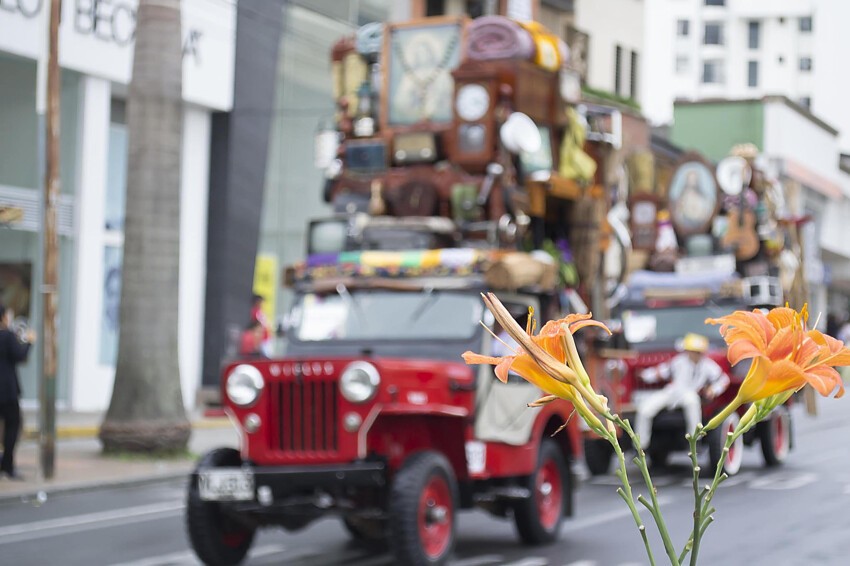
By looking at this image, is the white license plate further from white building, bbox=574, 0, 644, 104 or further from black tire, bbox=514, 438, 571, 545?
white building, bbox=574, 0, 644, 104

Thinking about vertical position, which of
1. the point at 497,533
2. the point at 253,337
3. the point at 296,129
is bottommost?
the point at 497,533

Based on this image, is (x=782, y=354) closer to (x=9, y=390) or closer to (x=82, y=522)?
(x=82, y=522)

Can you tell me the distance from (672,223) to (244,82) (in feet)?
29.1

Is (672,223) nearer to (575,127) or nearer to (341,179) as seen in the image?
A: (575,127)

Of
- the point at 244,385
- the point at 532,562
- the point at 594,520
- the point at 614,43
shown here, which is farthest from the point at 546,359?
the point at 614,43

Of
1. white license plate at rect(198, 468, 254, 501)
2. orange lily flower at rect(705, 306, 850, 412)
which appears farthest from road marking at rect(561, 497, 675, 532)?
orange lily flower at rect(705, 306, 850, 412)

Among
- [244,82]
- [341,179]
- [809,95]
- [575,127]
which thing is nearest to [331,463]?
[341,179]

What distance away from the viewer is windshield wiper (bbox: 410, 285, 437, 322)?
11.7 m

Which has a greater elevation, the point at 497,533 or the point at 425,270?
the point at 425,270

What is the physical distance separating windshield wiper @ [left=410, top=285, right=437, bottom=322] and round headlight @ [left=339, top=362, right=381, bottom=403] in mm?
1614

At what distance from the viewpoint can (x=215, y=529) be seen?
401 inches

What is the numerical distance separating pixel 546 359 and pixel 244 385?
8.24 meters

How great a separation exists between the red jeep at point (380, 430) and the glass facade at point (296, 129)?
16034 millimetres

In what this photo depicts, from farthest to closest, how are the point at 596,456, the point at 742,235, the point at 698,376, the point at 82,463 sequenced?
the point at 742,235 < the point at 596,456 < the point at 698,376 < the point at 82,463
